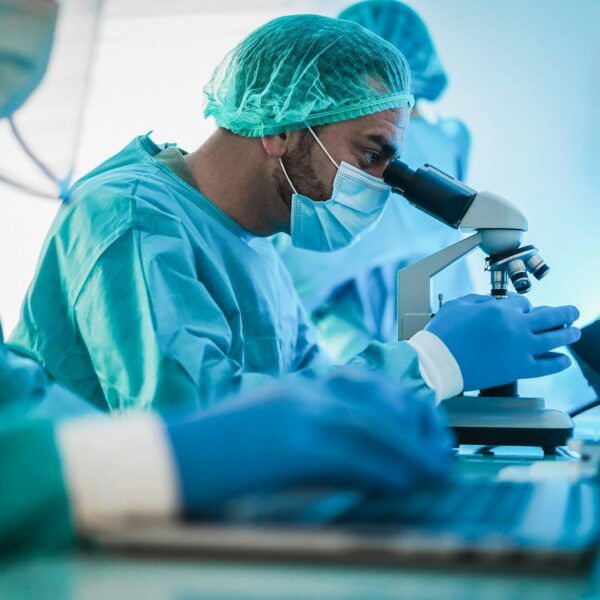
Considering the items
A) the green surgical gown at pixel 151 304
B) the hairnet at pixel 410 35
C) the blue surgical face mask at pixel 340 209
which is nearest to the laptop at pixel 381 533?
the green surgical gown at pixel 151 304

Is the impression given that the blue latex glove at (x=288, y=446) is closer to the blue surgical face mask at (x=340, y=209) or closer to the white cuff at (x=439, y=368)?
the white cuff at (x=439, y=368)

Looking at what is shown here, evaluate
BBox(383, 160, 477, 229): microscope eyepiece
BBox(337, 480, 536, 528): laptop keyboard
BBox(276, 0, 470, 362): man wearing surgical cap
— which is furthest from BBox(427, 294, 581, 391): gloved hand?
BBox(276, 0, 470, 362): man wearing surgical cap

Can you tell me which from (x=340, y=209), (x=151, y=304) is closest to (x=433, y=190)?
(x=340, y=209)

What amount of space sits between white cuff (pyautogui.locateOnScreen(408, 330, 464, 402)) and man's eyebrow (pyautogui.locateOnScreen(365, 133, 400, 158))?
50 centimetres

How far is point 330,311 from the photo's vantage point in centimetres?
309

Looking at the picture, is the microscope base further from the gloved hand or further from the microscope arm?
the microscope arm

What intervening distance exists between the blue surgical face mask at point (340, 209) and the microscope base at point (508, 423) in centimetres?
52

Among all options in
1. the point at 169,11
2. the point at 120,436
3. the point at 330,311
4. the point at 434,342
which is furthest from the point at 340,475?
the point at 169,11

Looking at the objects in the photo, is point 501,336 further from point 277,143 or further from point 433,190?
point 277,143

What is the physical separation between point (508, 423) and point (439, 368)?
15 cm

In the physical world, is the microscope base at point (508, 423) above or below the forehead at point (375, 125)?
below

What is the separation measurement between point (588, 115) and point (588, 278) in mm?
598

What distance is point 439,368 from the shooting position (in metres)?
1.54

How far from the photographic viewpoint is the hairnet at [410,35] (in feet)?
10.1
